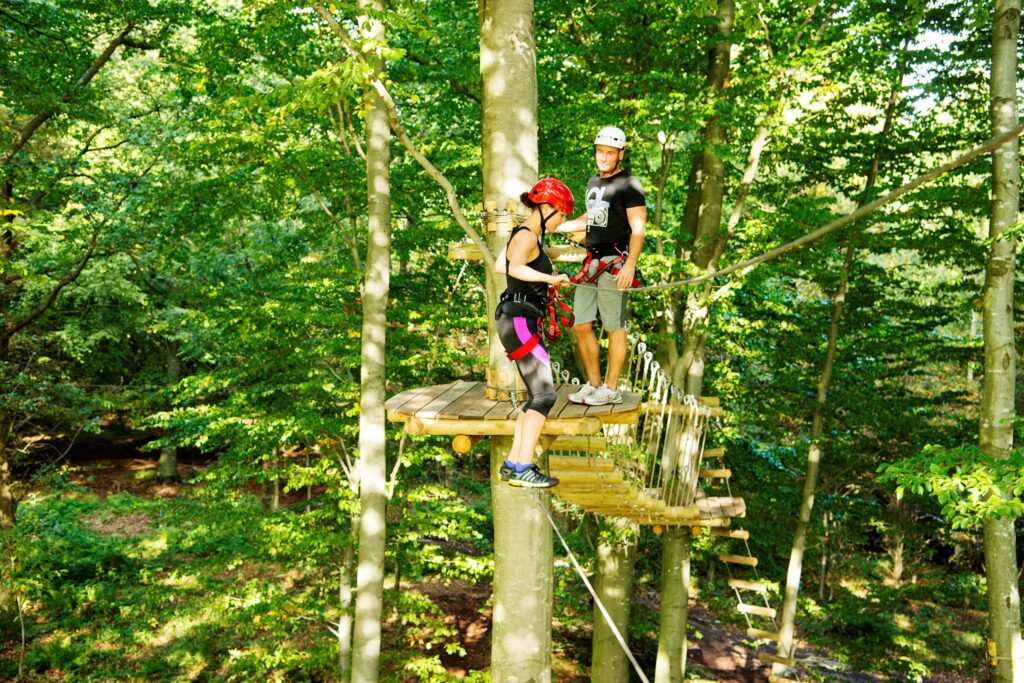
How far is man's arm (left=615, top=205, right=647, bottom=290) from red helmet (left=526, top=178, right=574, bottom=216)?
1.68 feet

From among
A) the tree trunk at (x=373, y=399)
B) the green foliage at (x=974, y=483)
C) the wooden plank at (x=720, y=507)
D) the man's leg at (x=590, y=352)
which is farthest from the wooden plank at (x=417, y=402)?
the wooden plank at (x=720, y=507)

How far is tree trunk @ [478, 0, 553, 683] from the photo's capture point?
3.30 m

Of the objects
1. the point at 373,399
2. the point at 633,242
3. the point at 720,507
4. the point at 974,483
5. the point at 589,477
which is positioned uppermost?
the point at 633,242

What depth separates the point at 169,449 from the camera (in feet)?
52.6

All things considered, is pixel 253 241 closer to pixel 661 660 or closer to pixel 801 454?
pixel 661 660

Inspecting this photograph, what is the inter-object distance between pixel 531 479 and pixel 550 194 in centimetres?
139

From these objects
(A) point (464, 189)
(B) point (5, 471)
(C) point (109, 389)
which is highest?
(A) point (464, 189)

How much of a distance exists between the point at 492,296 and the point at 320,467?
213 inches

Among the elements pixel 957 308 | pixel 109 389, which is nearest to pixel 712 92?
pixel 957 308

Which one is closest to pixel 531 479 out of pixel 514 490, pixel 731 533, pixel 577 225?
pixel 514 490

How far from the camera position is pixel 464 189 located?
852cm

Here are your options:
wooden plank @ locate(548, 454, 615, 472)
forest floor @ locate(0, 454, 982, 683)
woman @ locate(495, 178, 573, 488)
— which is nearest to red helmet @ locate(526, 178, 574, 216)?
woman @ locate(495, 178, 573, 488)

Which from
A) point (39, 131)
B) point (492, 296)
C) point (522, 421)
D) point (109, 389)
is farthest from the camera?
point (109, 389)

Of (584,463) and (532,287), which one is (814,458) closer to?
(584,463)
